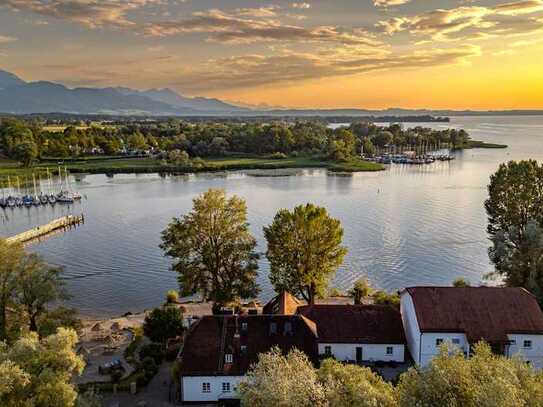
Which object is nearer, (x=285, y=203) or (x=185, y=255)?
(x=185, y=255)

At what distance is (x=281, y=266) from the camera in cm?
4300

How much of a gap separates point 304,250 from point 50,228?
50627mm

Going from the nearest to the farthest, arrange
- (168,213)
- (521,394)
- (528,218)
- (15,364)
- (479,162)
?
(521,394)
(15,364)
(528,218)
(168,213)
(479,162)

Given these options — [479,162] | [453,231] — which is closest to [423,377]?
[453,231]

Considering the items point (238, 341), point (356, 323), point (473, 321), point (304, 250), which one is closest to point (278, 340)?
point (238, 341)

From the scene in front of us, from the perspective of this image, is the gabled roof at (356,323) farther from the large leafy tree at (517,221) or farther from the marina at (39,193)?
the marina at (39,193)

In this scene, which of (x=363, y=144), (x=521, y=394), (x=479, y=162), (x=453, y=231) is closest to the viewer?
(x=521, y=394)

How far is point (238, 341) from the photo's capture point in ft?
99.6

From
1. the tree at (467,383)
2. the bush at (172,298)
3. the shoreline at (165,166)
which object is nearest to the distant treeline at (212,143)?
the shoreline at (165,166)

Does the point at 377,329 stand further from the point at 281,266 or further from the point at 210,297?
the point at 210,297

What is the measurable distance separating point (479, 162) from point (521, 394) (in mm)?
146485

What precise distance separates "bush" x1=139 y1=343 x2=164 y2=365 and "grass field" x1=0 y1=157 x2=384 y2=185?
4060 inches

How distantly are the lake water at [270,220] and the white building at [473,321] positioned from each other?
60.3ft

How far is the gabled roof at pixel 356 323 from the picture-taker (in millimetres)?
32938
